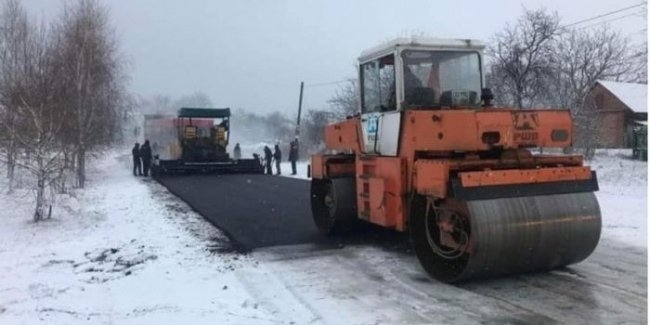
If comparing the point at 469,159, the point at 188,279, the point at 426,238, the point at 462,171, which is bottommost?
the point at 188,279

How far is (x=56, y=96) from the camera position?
48.3 feet

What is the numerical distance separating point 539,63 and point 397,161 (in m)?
26.9

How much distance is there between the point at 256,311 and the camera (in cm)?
541

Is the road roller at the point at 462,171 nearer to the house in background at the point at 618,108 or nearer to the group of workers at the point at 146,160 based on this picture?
the group of workers at the point at 146,160

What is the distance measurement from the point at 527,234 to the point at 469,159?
41.4 inches

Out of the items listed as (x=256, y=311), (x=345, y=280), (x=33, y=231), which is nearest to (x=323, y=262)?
(x=345, y=280)

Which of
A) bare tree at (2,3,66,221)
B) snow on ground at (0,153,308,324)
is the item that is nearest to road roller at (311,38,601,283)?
snow on ground at (0,153,308,324)

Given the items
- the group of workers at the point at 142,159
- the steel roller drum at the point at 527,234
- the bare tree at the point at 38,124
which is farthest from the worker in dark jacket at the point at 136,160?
the steel roller drum at the point at 527,234

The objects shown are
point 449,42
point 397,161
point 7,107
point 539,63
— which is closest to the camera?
point 397,161

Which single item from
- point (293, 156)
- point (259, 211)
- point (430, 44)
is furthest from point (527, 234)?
point (293, 156)

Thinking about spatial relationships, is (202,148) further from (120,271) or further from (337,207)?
(120,271)

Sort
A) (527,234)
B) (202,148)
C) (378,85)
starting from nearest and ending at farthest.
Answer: (527,234) < (378,85) < (202,148)

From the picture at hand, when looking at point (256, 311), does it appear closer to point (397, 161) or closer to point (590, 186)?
point (397, 161)

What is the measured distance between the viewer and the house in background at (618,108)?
43875 mm
